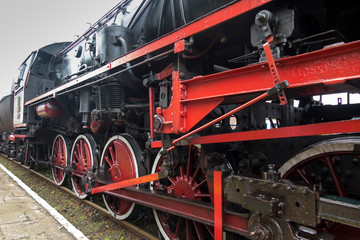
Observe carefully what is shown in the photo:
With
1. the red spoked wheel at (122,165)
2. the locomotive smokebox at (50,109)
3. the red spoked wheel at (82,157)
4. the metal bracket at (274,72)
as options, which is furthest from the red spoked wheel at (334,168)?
Result: the locomotive smokebox at (50,109)

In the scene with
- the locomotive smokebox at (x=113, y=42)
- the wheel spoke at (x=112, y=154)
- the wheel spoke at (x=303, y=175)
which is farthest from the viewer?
the wheel spoke at (x=112, y=154)

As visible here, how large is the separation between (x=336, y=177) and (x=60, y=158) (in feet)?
18.1

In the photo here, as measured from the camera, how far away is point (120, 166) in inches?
138

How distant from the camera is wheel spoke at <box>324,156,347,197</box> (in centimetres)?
157

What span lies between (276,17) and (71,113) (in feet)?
15.7

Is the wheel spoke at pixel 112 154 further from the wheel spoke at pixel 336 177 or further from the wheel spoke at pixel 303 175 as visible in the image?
the wheel spoke at pixel 336 177

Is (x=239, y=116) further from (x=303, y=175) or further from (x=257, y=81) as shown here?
(x=257, y=81)

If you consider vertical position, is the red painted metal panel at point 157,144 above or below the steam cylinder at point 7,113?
below

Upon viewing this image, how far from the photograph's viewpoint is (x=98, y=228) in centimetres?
336

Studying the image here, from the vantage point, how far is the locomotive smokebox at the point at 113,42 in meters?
3.14

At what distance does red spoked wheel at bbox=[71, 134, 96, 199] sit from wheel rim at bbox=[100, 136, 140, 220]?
1.59 ft

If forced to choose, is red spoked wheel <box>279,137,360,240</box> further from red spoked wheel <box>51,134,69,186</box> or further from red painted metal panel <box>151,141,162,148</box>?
red spoked wheel <box>51,134,69,186</box>

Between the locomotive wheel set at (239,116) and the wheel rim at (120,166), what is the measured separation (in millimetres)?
19

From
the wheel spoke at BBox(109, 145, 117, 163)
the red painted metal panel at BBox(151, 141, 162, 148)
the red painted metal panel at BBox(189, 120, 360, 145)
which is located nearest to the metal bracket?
the red painted metal panel at BBox(189, 120, 360, 145)
